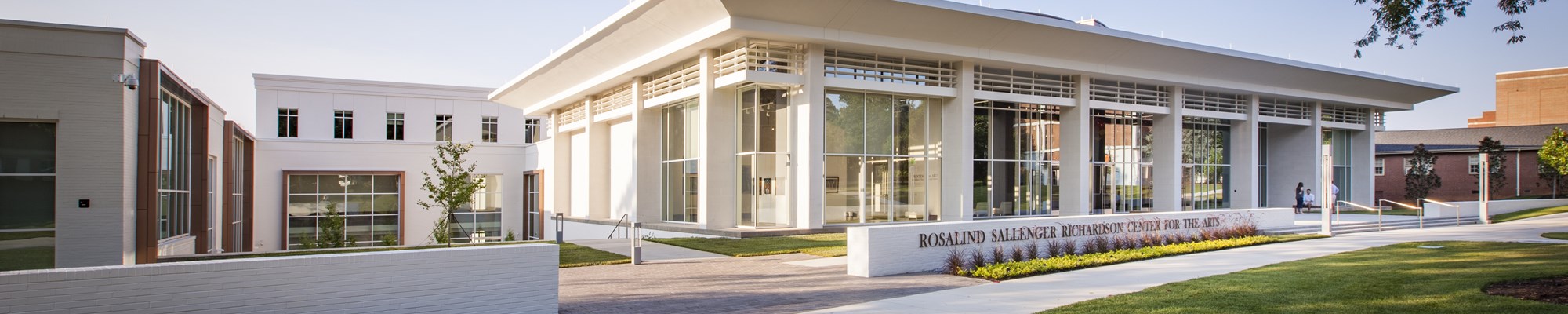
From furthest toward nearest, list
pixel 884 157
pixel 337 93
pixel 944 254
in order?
pixel 337 93 < pixel 884 157 < pixel 944 254

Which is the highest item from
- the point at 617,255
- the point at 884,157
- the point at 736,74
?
the point at 736,74

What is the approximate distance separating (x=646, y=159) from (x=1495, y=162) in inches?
1879

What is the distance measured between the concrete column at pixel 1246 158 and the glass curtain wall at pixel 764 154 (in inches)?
829

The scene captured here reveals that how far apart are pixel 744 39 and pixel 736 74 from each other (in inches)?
34.9

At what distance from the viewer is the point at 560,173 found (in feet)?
124

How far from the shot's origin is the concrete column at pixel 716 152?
77.7ft

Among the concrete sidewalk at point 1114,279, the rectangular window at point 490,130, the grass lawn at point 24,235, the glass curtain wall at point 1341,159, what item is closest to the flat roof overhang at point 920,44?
the glass curtain wall at point 1341,159

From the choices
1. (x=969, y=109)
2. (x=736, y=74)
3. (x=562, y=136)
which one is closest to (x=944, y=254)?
(x=736, y=74)

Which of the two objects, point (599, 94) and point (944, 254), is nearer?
point (944, 254)

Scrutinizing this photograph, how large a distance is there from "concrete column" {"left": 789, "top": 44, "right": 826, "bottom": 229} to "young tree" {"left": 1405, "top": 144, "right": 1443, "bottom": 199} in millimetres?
42424

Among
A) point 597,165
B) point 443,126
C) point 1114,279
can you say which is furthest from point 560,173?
point 1114,279

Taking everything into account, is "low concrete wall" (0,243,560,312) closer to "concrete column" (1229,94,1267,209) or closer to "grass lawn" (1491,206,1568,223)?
"grass lawn" (1491,206,1568,223)

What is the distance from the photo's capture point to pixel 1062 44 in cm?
2623

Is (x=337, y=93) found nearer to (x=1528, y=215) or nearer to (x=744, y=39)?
(x=744, y=39)
